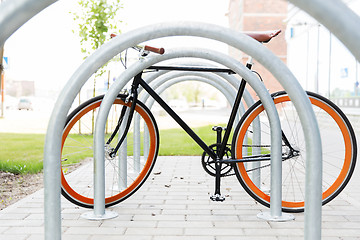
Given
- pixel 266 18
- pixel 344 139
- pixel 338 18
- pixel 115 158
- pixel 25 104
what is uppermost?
pixel 266 18

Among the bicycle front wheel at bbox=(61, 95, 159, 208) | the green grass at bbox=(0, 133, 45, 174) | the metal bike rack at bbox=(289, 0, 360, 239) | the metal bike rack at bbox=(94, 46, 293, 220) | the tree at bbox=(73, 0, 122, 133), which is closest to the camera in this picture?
the metal bike rack at bbox=(289, 0, 360, 239)

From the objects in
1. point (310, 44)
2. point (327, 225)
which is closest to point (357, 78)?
point (310, 44)

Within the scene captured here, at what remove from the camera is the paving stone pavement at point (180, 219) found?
2656 mm

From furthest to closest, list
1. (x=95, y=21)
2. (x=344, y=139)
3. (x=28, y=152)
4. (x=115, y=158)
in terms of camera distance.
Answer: (x=95, y=21), (x=28, y=152), (x=115, y=158), (x=344, y=139)

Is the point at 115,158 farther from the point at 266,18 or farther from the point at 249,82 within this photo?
the point at 266,18

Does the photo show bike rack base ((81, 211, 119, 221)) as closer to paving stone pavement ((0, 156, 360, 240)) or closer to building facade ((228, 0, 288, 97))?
paving stone pavement ((0, 156, 360, 240))

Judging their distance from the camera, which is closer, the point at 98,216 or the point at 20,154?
the point at 98,216

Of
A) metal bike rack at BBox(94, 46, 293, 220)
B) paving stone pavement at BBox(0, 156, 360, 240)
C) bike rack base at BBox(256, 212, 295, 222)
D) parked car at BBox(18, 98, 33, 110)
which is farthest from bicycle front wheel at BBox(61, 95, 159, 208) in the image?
parked car at BBox(18, 98, 33, 110)

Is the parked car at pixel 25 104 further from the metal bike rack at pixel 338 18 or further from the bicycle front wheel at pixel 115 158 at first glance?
the metal bike rack at pixel 338 18

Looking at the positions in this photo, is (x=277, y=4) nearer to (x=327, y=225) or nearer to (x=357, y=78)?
(x=357, y=78)

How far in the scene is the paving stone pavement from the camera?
266 cm

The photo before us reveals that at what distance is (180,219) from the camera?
119 inches

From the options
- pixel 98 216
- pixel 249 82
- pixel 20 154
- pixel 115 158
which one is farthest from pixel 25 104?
pixel 249 82

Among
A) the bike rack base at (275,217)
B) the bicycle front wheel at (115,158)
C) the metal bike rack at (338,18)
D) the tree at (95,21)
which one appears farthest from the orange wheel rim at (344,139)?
the tree at (95,21)
